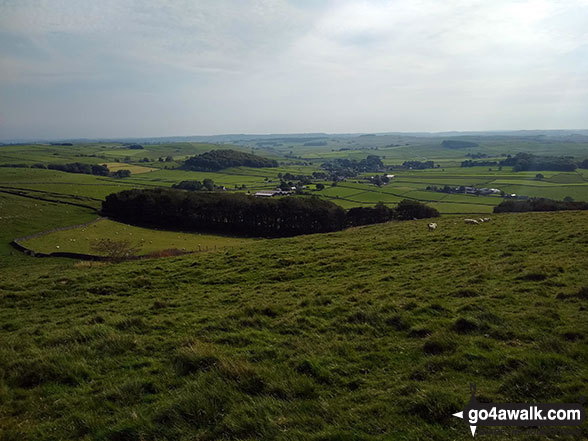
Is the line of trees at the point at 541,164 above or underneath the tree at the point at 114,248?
above

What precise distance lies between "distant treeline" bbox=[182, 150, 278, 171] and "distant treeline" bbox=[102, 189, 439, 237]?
99.6 meters

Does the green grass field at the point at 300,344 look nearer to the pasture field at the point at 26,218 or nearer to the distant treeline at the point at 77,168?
the pasture field at the point at 26,218

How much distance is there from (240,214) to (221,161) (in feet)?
376

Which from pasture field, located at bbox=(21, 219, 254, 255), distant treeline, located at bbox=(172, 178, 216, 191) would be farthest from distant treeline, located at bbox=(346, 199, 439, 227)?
distant treeline, located at bbox=(172, 178, 216, 191)

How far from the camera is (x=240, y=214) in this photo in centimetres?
6378

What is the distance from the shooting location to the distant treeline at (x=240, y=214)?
6281 centimetres

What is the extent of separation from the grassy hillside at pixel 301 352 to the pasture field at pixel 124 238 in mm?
26242

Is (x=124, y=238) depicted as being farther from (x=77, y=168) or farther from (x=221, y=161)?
(x=221, y=161)

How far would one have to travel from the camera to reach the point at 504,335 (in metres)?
8.25

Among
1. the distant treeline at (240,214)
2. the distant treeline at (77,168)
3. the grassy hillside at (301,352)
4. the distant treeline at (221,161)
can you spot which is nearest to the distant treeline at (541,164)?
the distant treeline at (240,214)

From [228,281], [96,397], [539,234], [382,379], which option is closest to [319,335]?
[382,379]

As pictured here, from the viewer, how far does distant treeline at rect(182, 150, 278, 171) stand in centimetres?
16425

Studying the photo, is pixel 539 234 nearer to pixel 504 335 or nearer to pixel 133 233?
pixel 504 335

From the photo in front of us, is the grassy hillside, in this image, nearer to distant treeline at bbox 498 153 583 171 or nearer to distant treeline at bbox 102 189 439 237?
distant treeline at bbox 102 189 439 237
